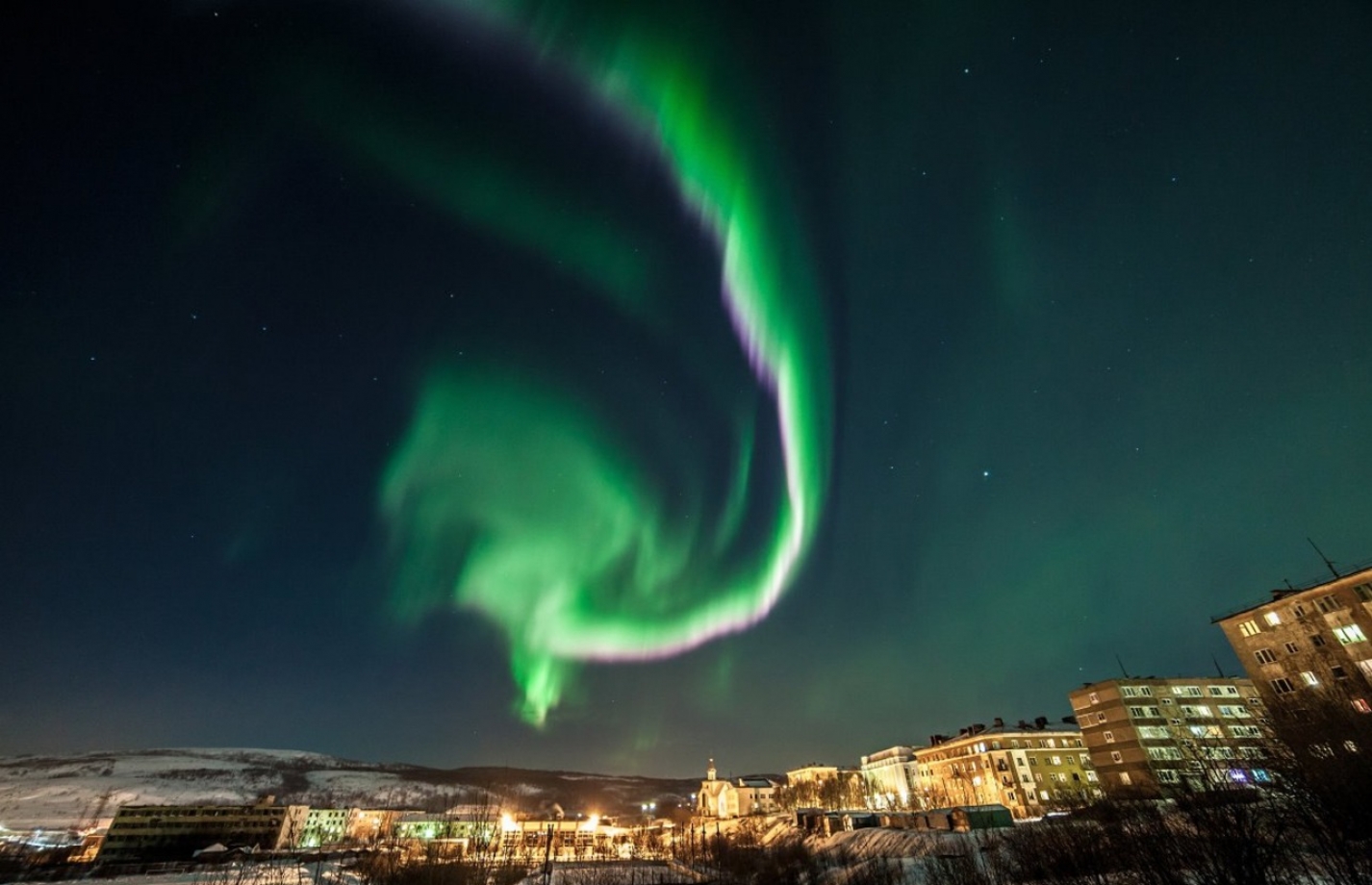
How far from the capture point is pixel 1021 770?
10569cm

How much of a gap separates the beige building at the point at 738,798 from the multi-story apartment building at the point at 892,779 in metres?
25.6

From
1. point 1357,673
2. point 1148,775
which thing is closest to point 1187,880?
point 1357,673

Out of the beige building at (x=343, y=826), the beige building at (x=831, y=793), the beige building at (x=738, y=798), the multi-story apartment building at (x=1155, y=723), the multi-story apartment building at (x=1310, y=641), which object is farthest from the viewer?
the beige building at (x=738, y=798)

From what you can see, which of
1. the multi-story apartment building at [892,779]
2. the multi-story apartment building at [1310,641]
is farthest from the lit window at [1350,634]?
the multi-story apartment building at [892,779]

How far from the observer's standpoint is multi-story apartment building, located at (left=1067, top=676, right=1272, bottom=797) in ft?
290

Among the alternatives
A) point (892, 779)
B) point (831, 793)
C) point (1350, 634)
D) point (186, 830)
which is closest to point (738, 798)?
point (831, 793)

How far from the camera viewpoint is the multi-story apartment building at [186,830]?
103062mm

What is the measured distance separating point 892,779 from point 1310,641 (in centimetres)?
10331

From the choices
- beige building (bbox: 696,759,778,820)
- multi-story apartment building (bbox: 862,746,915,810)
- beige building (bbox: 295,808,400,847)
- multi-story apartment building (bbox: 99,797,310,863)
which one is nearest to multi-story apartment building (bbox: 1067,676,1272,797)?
multi-story apartment building (bbox: 862,746,915,810)

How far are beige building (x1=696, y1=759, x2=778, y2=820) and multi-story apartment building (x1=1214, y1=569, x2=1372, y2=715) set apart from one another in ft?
354

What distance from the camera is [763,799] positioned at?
15450 cm

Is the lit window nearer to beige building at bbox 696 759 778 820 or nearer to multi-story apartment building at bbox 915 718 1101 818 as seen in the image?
multi-story apartment building at bbox 915 718 1101 818

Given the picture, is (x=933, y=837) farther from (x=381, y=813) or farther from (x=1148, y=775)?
(x=381, y=813)

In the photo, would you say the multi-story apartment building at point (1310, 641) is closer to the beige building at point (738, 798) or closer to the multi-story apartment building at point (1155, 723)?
the multi-story apartment building at point (1155, 723)
